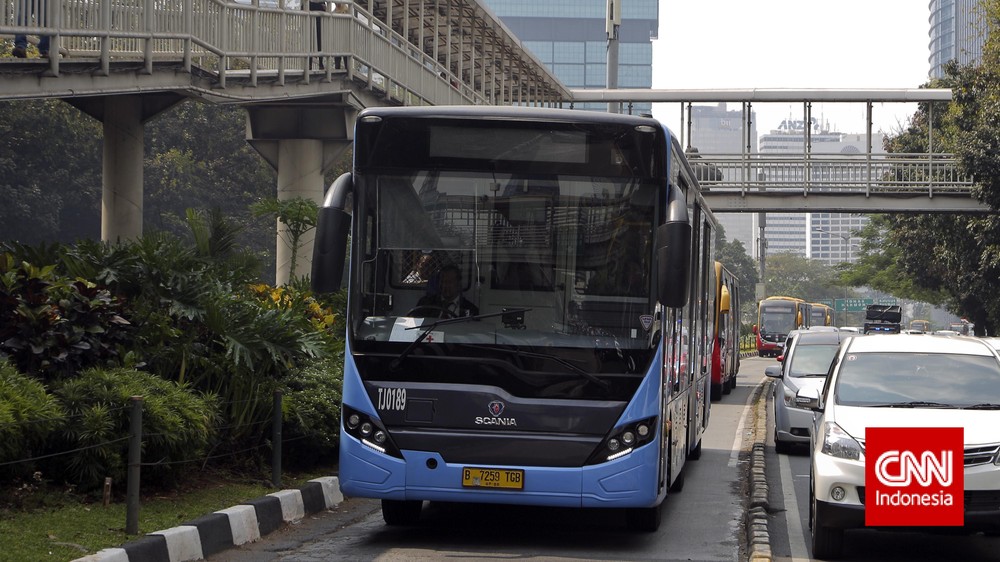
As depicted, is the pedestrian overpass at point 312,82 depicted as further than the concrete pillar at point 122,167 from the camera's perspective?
No

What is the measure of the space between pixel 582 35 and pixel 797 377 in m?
150

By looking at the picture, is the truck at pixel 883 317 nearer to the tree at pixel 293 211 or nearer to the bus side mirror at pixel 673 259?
the tree at pixel 293 211

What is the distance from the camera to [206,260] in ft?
40.2

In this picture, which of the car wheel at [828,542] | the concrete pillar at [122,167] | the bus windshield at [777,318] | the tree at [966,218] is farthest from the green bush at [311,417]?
the bus windshield at [777,318]

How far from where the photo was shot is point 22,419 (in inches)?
335

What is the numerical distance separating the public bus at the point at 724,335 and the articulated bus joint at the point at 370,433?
17.2 metres

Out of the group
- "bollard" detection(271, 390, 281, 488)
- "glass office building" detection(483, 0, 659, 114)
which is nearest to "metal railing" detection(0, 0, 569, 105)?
"bollard" detection(271, 390, 281, 488)

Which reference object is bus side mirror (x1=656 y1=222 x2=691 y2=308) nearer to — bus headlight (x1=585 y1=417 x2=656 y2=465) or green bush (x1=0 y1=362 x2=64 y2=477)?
bus headlight (x1=585 y1=417 x2=656 y2=465)

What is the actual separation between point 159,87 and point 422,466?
1023 centimetres

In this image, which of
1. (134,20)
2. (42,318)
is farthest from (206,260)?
(134,20)

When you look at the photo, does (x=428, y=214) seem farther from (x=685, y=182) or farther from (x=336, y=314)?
(x=336, y=314)

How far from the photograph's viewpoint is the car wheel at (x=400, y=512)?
10070 mm

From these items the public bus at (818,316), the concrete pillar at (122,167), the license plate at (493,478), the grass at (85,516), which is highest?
the concrete pillar at (122,167)

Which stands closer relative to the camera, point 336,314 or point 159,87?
point 336,314
